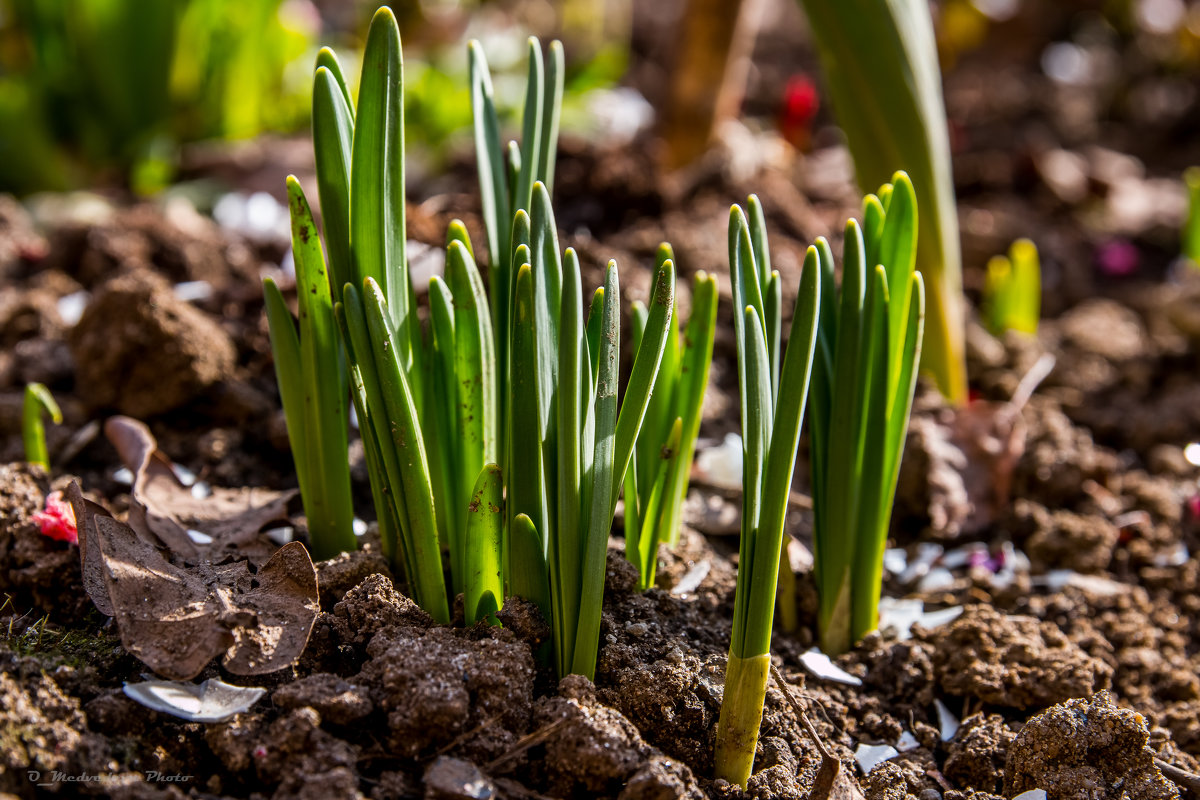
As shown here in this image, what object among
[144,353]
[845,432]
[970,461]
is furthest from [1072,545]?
[144,353]

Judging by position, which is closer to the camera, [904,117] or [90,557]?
[90,557]

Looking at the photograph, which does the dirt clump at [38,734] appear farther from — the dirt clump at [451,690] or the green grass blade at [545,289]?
the green grass blade at [545,289]

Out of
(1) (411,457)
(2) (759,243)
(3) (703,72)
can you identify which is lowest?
(1) (411,457)

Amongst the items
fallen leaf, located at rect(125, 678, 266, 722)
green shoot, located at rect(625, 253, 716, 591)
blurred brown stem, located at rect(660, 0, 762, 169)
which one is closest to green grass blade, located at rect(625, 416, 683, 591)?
green shoot, located at rect(625, 253, 716, 591)

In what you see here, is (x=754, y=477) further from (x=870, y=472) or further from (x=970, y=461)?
(x=970, y=461)

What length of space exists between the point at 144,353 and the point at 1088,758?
4.74 ft

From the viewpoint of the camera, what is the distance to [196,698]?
992 millimetres

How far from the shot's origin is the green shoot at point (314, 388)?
1.08 m

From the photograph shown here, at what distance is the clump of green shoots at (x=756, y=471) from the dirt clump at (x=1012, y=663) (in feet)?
1.31

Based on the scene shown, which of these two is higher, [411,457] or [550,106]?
[550,106]

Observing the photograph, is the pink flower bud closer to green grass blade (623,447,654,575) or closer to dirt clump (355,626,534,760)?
dirt clump (355,626,534,760)

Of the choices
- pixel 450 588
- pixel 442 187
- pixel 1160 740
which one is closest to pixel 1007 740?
pixel 1160 740

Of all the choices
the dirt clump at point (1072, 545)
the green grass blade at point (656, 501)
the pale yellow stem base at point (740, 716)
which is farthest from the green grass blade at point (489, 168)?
the dirt clump at point (1072, 545)

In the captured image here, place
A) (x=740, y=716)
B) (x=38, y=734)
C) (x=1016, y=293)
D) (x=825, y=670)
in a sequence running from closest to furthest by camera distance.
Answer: (x=38, y=734), (x=740, y=716), (x=825, y=670), (x=1016, y=293)
